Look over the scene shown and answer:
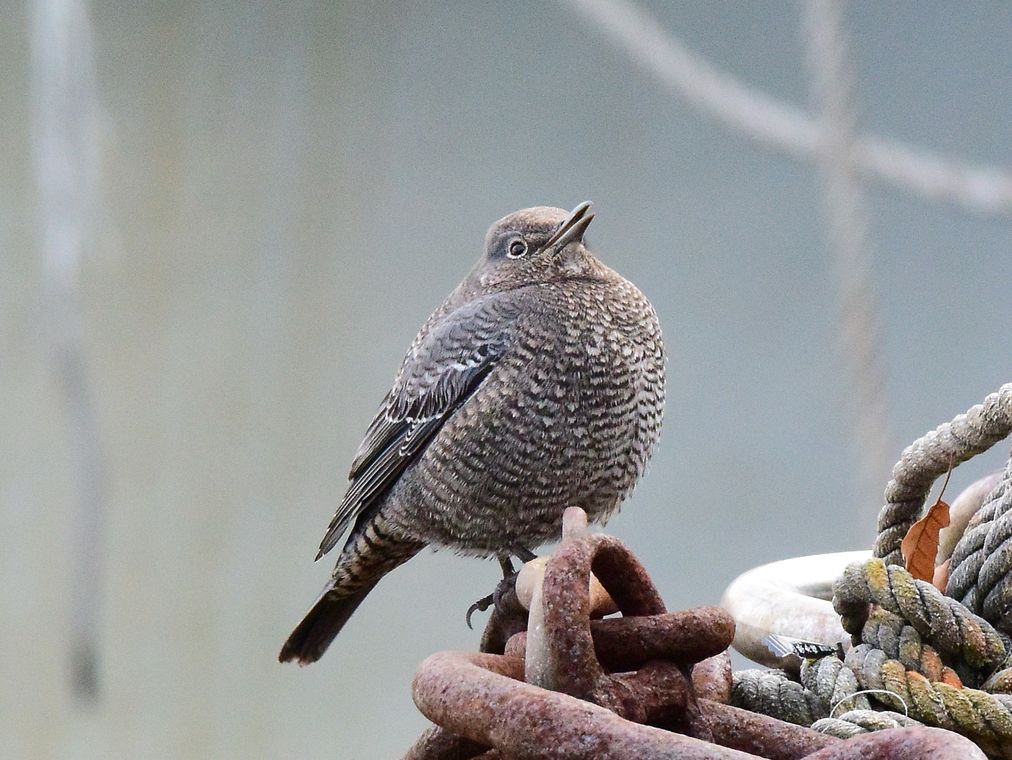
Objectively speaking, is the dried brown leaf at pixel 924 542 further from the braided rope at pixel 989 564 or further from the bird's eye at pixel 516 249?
the bird's eye at pixel 516 249

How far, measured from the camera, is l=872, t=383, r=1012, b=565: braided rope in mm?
600

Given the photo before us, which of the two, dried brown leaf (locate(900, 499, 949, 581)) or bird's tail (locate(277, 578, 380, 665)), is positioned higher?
bird's tail (locate(277, 578, 380, 665))

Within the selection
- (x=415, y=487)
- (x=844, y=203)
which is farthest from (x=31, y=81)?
(x=415, y=487)

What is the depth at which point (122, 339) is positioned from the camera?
2.80 meters

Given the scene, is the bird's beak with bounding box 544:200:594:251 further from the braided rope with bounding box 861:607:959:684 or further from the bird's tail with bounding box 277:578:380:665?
the braided rope with bounding box 861:607:959:684

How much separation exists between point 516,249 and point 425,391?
0.17m

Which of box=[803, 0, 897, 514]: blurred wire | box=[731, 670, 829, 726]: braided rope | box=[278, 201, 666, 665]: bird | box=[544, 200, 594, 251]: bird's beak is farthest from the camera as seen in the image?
box=[803, 0, 897, 514]: blurred wire

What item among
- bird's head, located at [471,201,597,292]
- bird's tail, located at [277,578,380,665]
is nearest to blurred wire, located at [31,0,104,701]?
bird's tail, located at [277,578,380,665]

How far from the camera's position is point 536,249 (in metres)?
1.18

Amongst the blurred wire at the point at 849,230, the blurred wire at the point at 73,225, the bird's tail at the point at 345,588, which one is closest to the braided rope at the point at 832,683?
the bird's tail at the point at 345,588

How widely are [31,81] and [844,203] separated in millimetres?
1855

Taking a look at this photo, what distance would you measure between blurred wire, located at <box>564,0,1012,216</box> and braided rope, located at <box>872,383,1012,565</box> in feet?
4.97

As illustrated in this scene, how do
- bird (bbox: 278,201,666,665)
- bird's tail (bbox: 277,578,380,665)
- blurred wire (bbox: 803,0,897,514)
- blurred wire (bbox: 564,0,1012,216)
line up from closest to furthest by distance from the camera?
bird (bbox: 278,201,666,665)
bird's tail (bbox: 277,578,380,665)
blurred wire (bbox: 803,0,897,514)
blurred wire (bbox: 564,0,1012,216)

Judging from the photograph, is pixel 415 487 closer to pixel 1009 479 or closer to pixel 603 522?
pixel 603 522
